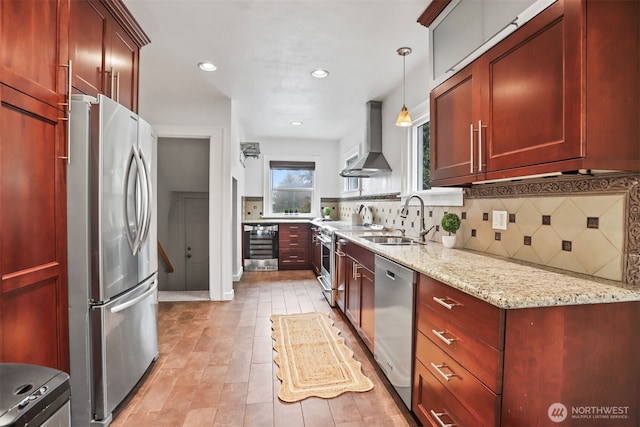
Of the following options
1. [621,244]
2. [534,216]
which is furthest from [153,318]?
[621,244]

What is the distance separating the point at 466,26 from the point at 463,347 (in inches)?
66.9

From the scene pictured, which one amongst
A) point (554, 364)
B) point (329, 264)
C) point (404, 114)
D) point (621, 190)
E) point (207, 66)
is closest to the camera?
point (554, 364)

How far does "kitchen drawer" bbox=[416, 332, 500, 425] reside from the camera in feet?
3.73

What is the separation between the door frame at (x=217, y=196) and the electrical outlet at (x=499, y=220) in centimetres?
300

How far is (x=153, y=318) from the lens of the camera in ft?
7.63

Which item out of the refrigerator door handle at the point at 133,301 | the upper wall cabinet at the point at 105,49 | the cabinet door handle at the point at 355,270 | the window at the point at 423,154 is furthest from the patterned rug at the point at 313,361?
the upper wall cabinet at the point at 105,49

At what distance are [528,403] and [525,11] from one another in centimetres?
156

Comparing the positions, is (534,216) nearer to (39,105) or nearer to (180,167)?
(39,105)

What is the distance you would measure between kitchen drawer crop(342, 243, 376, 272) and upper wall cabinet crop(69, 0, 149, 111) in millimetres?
2039

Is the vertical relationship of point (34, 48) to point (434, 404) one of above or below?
above

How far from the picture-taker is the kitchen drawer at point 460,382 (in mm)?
1137

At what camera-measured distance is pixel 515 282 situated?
4.17 ft

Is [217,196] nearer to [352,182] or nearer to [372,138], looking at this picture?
[372,138]

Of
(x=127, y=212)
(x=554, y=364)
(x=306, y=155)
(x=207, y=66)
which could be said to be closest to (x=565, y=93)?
(x=554, y=364)
